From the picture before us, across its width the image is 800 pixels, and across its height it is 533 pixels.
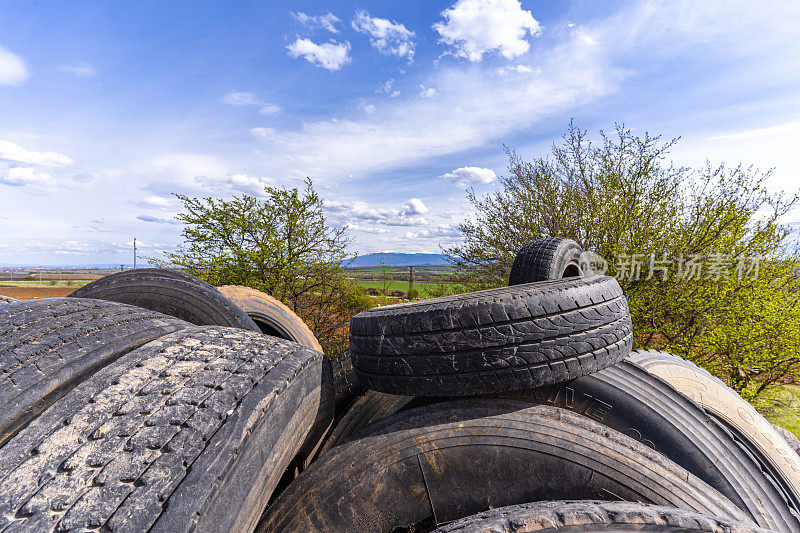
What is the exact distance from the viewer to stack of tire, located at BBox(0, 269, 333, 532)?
3.05ft

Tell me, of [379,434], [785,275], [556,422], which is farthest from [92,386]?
[785,275]

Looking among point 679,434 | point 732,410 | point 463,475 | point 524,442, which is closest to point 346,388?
point 463,475

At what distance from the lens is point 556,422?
1.65 m

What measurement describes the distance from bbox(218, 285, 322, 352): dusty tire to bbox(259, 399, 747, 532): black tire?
2.41 m

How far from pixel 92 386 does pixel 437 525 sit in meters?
1.24

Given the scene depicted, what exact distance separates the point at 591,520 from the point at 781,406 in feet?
27.6

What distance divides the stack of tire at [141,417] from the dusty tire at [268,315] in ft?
7.09

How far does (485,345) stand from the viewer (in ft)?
5.50

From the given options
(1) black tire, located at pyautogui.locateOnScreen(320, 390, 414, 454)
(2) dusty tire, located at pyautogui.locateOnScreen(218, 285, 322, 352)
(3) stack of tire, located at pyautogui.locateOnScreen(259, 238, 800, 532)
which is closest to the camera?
(3) stack of tire, located at pyautogui.locateOnScreen(259, 238, 800, 532)

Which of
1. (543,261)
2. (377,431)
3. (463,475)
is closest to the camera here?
(463,475)

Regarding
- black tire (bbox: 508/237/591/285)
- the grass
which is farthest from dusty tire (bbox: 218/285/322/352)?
the grass

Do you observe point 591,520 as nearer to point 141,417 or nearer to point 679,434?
point 679,434

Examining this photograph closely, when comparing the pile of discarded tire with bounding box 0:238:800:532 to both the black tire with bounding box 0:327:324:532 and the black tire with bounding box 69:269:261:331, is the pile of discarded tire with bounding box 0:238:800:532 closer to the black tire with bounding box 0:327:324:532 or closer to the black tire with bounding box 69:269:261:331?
the black tire with bounding box 0:327:324:532

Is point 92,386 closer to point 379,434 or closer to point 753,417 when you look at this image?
point 379,434
